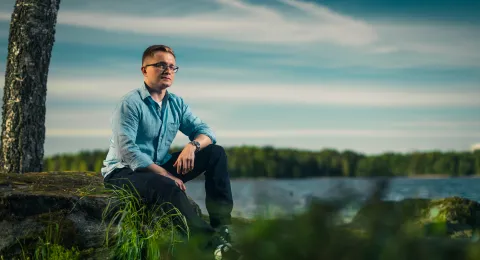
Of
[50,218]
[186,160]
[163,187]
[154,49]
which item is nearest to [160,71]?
[154,49]

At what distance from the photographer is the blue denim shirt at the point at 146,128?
18.6ft

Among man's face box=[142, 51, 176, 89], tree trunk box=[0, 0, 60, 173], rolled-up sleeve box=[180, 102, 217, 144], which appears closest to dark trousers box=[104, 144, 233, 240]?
rolled-up sleeve box=[180, 102, 217, 144]

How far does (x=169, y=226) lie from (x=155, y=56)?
1612mm

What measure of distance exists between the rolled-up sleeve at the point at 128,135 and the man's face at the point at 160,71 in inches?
13.2

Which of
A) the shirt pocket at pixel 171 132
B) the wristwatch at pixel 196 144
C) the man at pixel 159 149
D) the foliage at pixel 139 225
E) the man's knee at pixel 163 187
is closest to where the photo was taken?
→ the foliage at pixel 139 225

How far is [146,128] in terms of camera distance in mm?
5918

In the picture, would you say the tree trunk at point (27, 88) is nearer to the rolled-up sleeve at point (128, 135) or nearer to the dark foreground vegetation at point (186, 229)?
the dark foreground vegetation at point (186, 229)

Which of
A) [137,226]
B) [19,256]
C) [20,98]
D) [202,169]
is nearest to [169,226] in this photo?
[137,226]

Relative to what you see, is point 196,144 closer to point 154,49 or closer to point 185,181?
point 185,181

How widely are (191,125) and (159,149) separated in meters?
0.48

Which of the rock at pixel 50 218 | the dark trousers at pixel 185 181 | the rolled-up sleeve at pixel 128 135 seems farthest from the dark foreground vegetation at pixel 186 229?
the rolled-up sleeve at pixel 128 135

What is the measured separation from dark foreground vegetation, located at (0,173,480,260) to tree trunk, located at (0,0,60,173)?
1.42 metres

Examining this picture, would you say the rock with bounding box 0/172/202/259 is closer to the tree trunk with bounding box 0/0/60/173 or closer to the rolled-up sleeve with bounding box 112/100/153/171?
the rolled-up sleeve with bounding box 112/100/153/171

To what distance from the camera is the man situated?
18.4 feet
